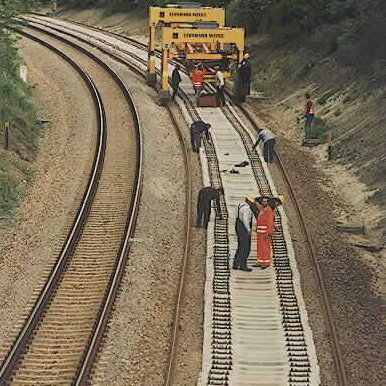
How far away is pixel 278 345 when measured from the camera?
1183 cm

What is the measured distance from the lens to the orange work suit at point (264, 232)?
1424 centimetres

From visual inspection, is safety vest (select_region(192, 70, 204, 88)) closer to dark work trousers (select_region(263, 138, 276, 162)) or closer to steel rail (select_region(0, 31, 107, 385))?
steel rail (select_region(0, 31, 107, 385))

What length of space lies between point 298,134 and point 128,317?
14.1m

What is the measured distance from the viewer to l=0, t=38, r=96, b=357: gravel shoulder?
44.9ft

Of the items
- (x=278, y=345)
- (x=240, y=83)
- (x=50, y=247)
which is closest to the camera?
(x=278, y=345)

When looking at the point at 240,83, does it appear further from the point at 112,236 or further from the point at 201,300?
the point at 201,300

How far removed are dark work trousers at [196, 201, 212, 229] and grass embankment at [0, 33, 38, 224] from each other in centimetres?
460

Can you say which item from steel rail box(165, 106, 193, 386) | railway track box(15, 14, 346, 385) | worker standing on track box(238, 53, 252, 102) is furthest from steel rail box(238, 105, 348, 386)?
worker standing on track box(238, 53, 252, 102)

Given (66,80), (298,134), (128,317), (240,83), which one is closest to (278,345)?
(128,317)

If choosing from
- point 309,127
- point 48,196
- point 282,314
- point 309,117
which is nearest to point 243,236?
point 282,314

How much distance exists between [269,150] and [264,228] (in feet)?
24.0

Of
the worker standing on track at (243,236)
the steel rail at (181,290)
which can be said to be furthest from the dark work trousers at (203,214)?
the worker standing on track at (243,236)

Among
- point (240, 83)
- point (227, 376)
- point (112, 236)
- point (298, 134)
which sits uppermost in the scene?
point (240, 83)

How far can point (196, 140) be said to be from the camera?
22.2 metres
